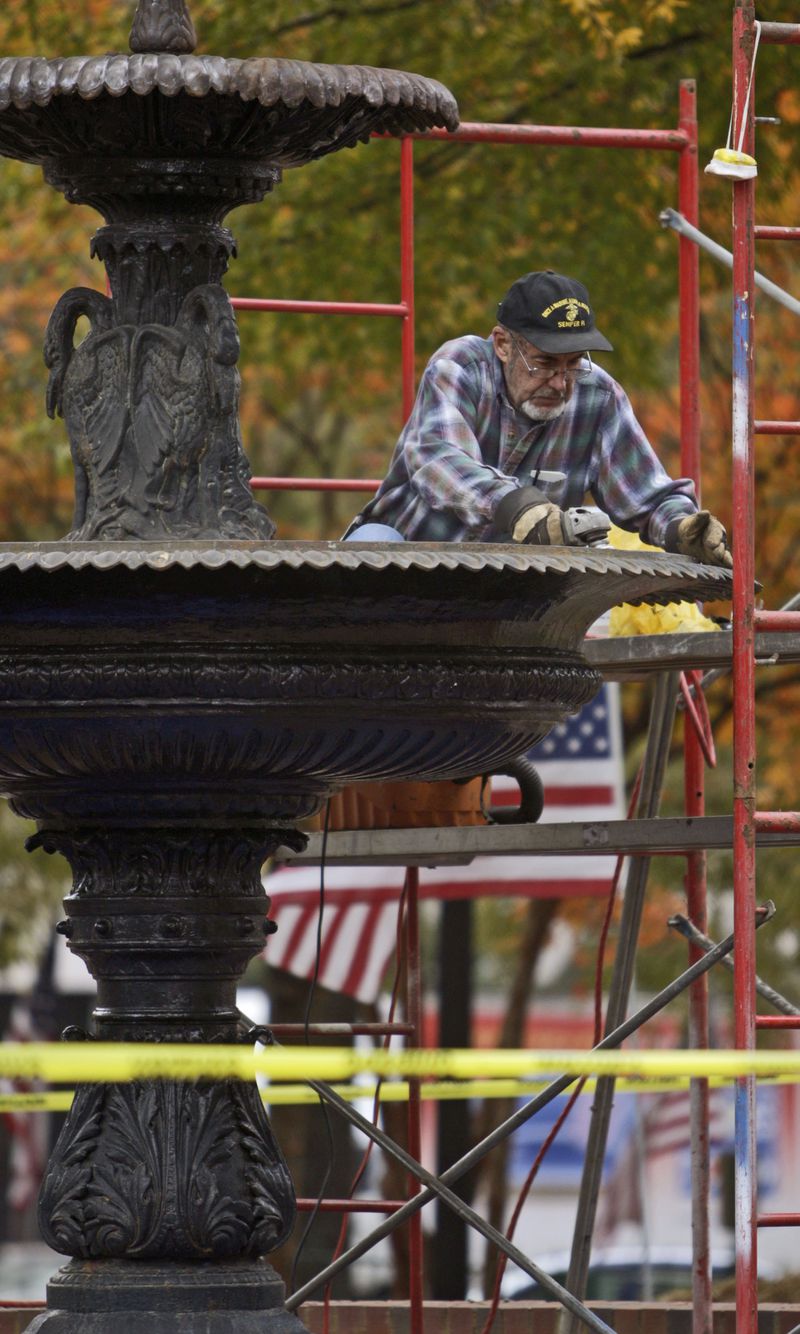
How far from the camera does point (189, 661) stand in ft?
14.3

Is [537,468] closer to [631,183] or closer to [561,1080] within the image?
[561,1080]

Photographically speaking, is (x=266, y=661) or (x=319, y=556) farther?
(x=266, y=661)

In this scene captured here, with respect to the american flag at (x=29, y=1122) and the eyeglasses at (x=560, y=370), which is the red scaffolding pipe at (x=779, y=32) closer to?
the eyeglasses at (x=560, y=370)

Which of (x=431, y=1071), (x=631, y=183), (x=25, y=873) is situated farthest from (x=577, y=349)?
(x=25, y=873)

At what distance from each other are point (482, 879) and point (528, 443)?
5.91 metres

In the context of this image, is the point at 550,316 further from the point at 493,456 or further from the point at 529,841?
the point at 529,841

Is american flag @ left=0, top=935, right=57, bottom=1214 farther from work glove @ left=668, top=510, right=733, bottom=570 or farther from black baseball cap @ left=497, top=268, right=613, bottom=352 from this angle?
work glove @ left=668, top=510, right=733, bottom=570

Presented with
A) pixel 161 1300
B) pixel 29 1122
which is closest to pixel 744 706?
pixel 161 1300

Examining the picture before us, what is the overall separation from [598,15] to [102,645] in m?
7.15

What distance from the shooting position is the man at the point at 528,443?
5207 mm

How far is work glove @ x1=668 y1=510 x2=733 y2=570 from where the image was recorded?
5.18m

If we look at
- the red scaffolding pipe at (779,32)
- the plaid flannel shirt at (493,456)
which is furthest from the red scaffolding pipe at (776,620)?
the red scaffolding pipe at (779,32)

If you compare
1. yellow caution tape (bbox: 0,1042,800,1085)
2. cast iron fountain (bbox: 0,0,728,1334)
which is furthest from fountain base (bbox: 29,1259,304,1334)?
yellow caution tape (bbox: 0,1042,800,1085)

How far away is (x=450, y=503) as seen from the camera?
5.12m
